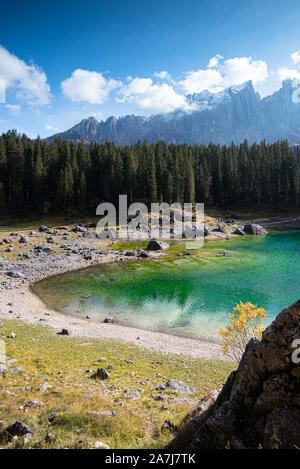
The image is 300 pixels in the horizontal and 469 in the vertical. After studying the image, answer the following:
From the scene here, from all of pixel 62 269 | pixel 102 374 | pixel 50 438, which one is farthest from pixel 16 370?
pixel 62 269

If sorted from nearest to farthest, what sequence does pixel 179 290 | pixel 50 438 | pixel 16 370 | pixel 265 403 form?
pixel 265 403 → pixel 50 438 → pixel 16 370 → pixel 179 290

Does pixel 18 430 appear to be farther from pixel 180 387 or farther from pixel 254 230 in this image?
pixel 254 230

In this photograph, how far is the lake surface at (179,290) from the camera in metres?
23.4

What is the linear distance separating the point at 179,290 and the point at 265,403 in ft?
80.3

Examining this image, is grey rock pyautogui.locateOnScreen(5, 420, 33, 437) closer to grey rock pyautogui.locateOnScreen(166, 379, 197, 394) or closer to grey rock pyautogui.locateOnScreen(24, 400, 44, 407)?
grey rock pyautogui.locateOnScreen(24, 400, 44, 407)

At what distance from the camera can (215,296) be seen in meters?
28.0

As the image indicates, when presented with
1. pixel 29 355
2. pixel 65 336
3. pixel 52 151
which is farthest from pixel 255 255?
pixel 52 151

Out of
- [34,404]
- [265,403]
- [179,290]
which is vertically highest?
[265,403]

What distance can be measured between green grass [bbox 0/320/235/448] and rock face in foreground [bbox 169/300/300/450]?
2.41 m

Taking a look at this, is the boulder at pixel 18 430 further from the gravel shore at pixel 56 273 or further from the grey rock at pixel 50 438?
the gravel shore at pixel 56 273

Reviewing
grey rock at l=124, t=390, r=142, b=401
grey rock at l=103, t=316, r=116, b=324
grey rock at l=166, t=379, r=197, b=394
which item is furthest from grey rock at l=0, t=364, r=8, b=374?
grey rock at l=103, t=316, r=116, b=324

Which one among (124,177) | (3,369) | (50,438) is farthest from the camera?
(124,177)

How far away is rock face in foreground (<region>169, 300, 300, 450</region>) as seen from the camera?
5.60m

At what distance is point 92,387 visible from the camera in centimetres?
1145
